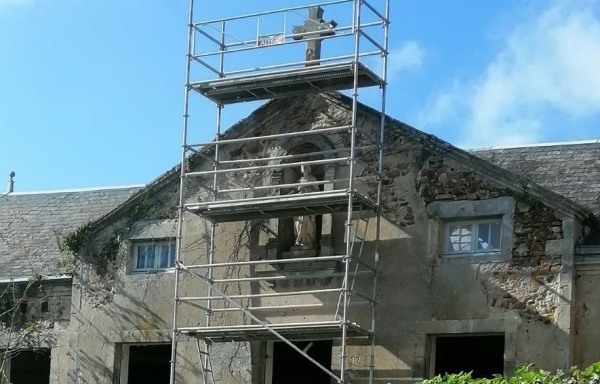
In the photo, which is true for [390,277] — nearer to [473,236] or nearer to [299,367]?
[473,236]

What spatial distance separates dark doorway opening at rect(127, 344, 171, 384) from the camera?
24828 millimetres

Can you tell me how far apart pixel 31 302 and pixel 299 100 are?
6203mm

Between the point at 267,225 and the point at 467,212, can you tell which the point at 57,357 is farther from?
the point at 467,212

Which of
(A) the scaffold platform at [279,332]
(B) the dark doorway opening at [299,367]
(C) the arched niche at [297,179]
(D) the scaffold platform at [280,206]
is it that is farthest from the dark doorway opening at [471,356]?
(D) the scaffold platform at [280,206]

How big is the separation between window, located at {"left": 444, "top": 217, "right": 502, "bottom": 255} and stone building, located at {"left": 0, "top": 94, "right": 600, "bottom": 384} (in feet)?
0.07

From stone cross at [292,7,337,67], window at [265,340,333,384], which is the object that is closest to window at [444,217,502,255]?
stone cross at [292,7,337,67]

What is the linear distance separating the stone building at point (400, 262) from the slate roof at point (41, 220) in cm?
147

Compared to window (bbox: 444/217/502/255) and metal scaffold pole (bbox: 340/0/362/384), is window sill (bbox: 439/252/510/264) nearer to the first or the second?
window (bbox: 444/217/502/255)

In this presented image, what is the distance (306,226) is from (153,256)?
3.10 metres

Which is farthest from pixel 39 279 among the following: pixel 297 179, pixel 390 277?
pixel 390 277

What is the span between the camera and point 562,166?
2288 cm

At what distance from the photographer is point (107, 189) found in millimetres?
28438

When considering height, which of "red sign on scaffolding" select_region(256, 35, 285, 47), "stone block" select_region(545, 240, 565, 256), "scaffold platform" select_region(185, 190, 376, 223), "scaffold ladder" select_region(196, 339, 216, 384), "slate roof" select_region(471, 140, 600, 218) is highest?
"red sign on scaffolding" select_region(256, 35, 285, 47)

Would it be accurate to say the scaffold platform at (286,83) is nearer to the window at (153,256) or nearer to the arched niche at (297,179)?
the arched niche at (297,179)
